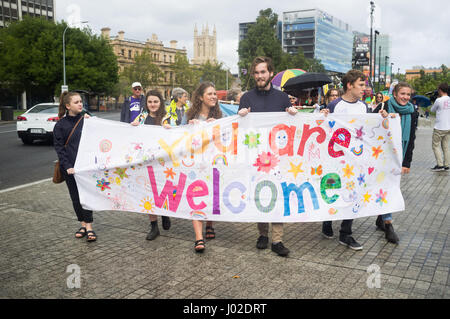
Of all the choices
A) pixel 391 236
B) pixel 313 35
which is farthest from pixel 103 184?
pixel 313 35

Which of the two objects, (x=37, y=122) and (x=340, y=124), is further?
(x=37, y=122)

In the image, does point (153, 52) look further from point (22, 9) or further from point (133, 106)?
point (133, 106)

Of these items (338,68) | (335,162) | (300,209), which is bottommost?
(300,209)

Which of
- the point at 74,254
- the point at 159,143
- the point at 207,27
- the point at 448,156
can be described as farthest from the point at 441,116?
the point at 207,27

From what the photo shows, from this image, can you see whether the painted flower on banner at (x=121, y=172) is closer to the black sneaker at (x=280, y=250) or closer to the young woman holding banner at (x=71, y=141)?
the young woman holding banner at (x=71, y=141)

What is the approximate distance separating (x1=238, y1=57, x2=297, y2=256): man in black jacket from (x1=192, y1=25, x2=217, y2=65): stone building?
7230 inches

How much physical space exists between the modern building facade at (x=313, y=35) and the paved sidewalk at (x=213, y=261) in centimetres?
12945

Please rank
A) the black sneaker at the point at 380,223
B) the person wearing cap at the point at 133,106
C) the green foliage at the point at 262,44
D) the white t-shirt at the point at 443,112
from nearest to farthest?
the black sneaker at the point at 380,223
the person wearing cap at the point at 133,106
the white t-shirt at the point at 443,112
the green foliage at the point at 262,44

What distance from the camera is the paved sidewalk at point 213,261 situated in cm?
375

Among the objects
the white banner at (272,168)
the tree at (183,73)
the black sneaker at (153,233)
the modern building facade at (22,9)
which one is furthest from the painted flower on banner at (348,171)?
the tree at (183,73)

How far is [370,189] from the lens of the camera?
4930 millimetres

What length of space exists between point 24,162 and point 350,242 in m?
10.4
